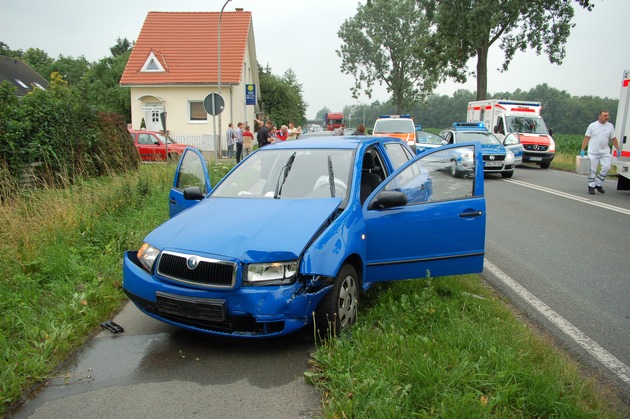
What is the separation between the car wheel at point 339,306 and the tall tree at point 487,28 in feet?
84.9

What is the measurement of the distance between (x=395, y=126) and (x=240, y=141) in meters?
6.60

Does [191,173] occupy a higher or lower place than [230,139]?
lower

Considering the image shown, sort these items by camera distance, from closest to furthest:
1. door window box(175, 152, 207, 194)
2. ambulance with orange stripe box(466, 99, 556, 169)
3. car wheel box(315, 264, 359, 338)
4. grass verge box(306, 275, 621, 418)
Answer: grass verge box(306, 275, 621, 418) → car wheel box(315, 264, 359, 338) → door window box(175, 152, 207, 194) → ambulance with orange stripe box(466, 99, 556, 169)

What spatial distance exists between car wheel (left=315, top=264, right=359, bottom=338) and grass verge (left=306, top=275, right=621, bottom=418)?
99 mm

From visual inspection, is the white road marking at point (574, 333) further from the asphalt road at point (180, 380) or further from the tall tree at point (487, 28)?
the tall tree at point (487, 28)

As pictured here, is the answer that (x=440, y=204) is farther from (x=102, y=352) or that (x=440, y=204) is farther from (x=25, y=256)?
(x=25, y=256)

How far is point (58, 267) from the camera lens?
17.9 feet

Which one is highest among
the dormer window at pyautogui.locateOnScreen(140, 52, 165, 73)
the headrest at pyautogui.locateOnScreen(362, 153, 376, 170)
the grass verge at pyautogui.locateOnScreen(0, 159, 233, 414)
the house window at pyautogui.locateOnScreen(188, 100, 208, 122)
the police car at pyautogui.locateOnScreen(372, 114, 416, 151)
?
the dormer window at pyautogui.locateOnScreen(140, 52, 165, 73)

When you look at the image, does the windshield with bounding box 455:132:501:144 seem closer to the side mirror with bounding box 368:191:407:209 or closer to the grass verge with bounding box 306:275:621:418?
the side mirror with bounding box 368:191:407:209

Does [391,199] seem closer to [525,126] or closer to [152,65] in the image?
[525,126]

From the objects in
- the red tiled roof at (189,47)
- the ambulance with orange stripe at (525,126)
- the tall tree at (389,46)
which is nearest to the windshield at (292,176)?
the ambulance with orange stripe at (525,126)

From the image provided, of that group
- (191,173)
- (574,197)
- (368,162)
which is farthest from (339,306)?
(574,197)

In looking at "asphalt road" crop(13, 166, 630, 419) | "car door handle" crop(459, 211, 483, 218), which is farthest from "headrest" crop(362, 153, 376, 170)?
"asphalt road" crop(13, 166, 630, 419)

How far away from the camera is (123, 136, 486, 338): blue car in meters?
3.44
